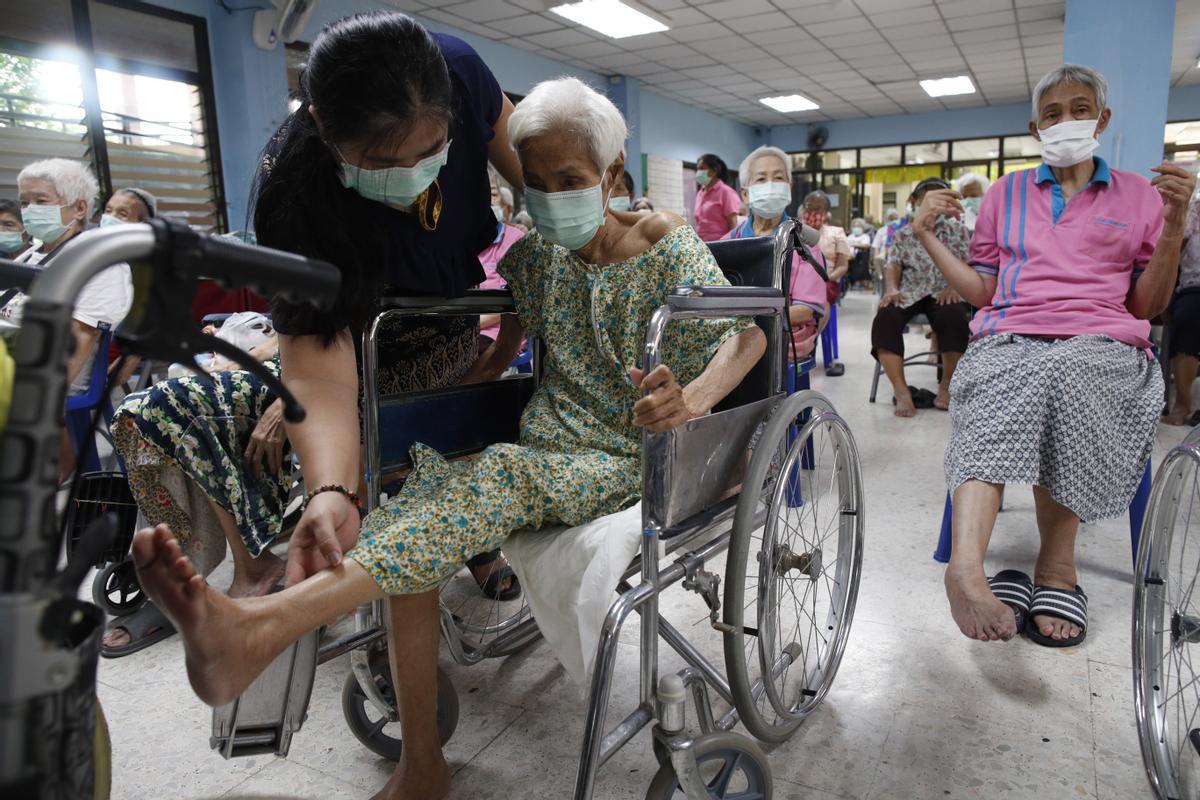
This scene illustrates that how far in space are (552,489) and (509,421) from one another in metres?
0.48

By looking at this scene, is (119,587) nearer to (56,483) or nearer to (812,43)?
(56,483)

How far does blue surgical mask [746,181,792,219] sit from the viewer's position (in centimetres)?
328

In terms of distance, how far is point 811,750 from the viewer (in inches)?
53.2

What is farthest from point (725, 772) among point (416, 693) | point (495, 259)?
point (495, 259)

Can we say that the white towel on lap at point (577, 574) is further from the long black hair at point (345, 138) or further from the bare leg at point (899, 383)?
the bare leg at point (899, 383)

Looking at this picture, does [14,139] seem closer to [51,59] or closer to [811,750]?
[51,59]

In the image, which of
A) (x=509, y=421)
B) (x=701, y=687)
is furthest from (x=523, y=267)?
(x=701, y=687)

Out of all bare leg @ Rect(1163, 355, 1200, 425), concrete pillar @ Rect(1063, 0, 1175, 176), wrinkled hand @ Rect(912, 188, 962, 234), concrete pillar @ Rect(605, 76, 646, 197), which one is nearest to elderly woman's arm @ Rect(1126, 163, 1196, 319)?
wrinkled hand @ Rect(912, 188, 962, 234)

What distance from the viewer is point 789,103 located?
1130 centimetres

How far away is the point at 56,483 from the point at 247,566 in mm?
1022

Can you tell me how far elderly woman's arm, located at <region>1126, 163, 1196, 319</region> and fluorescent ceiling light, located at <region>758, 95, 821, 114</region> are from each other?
32.7 ft

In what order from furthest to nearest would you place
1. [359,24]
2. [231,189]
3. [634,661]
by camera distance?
1. [231,189]
2. [634,661]
3. [359,24]

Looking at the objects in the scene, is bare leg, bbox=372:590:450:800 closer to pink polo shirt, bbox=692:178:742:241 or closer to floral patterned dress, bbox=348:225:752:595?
floral patterned dress, bbox=348:225:752:595

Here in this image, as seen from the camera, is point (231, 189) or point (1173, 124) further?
point (1173, 124)
